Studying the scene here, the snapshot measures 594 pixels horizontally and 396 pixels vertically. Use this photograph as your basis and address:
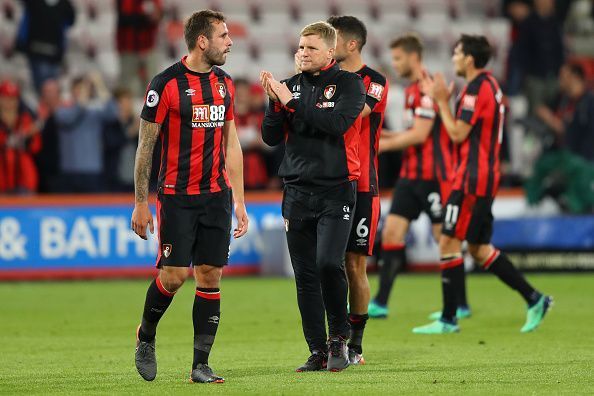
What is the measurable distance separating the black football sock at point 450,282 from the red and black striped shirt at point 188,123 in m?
3.30

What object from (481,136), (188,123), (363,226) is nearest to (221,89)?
(188,123)

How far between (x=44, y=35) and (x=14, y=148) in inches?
98.4

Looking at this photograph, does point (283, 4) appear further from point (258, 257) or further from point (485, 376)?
point (485, 376)

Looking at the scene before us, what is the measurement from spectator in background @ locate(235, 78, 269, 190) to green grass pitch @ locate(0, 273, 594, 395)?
2.69m

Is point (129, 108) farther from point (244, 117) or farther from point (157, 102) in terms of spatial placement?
point (157, 102)

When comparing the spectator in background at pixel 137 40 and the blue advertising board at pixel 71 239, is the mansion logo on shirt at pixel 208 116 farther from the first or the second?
the spectator in background at pixel 137 40

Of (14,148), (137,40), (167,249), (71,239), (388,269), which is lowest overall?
(71,239)

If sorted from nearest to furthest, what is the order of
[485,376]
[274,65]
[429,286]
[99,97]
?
[485,376], [429,286], [99,97], [274,65]

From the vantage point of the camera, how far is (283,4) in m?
20.8

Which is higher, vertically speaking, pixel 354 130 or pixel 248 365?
pixel 354 130

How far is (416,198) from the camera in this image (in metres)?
11.1

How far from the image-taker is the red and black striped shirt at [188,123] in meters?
7.05

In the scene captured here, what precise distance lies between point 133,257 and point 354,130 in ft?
26.5

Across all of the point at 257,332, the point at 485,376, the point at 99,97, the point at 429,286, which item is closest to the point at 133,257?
the point at 99,97
